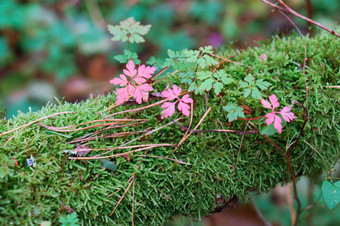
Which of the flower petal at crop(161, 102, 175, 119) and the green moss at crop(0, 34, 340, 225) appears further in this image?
the flower petal at crop(161, 102, 175, 119)

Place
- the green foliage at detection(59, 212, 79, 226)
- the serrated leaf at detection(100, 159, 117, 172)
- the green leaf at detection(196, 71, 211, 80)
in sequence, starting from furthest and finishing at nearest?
the green leaf at detection(196, 71, 211, 80) → the serrated leaf at detection(100, 159, 117, 172) → the green foliage at detection(59, 212, 79, 226)

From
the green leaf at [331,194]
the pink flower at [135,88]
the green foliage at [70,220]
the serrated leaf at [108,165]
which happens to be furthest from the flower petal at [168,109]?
the green leaf at [331,194]

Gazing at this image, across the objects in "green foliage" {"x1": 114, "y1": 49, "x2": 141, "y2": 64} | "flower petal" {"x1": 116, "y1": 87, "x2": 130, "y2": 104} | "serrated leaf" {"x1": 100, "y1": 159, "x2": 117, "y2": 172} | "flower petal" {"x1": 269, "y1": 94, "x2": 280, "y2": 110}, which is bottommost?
"serrated leaf" {"x1": 100, "y1": 159, "x2": 117, "y2": 172}

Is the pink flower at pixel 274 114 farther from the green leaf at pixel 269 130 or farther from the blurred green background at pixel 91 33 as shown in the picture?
the blurred green background at pixel 91 33

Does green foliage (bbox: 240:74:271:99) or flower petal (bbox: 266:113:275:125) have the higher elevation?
green foliage (bbox: 240:74:271:99)

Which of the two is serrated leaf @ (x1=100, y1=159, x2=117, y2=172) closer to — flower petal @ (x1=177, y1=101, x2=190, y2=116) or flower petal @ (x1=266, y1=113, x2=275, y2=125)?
flower petal @ (x1=177, y1=101, x2=190, y2=116)

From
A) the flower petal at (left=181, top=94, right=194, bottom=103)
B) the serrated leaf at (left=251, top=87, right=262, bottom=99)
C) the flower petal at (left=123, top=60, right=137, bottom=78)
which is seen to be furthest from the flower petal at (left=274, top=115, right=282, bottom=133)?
the flower petal at (left=123, top=60, right=137, bottom=78)

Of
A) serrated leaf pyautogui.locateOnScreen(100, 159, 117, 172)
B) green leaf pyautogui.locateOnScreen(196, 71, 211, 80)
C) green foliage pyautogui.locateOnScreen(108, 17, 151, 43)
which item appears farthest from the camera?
green foliage pyautogui.locateOnScreen(108, 17, 151, 43)
